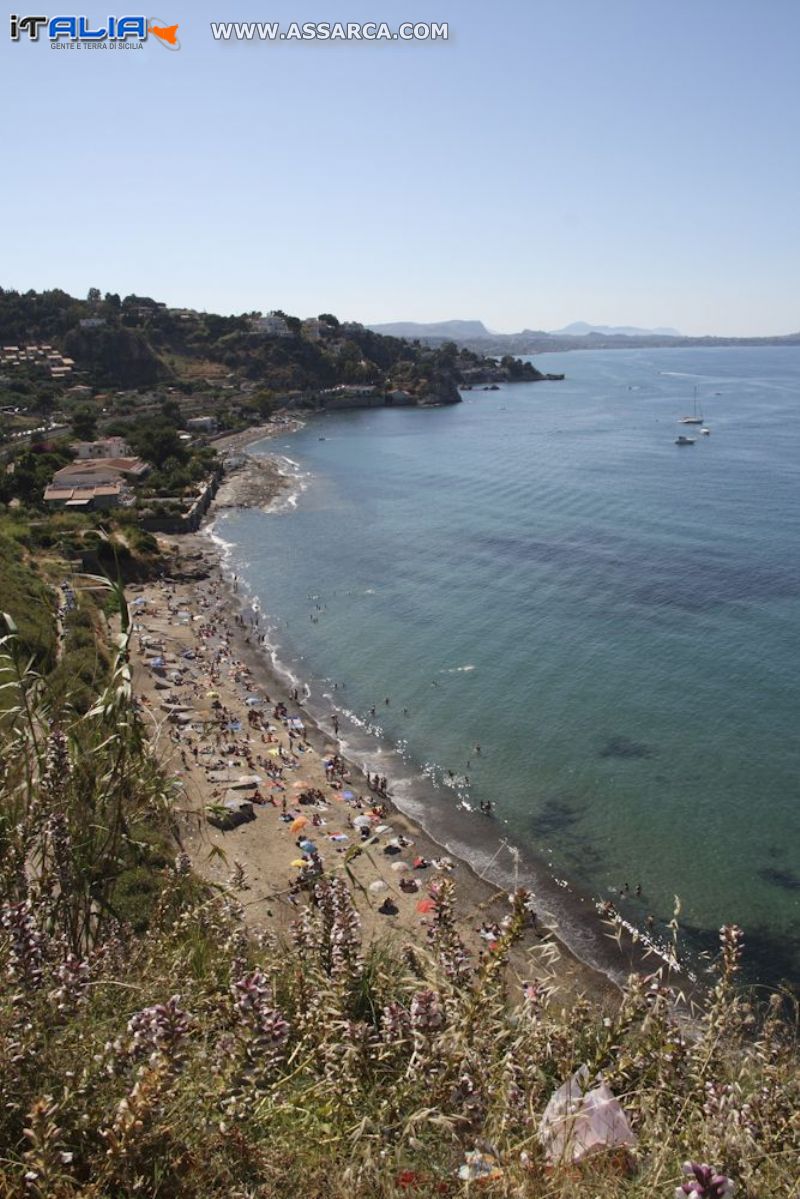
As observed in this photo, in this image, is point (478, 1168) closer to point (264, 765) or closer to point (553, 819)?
point (553, 819)

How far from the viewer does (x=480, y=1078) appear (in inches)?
123

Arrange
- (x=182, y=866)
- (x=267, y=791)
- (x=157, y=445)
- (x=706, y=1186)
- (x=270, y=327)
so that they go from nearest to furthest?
1. (x=706, y=1186)
2. (x=182, y=866)
3. (x=267, y=791)
4. (x=157, y=445)
5. (x=270, y=327)

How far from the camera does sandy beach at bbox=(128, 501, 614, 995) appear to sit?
16.0m

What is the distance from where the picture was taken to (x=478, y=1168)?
2.86 meters

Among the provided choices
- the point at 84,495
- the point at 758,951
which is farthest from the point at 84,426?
the point at 758,951

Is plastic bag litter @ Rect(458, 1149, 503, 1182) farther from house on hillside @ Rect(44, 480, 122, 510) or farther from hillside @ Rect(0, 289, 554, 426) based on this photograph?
hillside @ Rect(0, 289, 554, 426)

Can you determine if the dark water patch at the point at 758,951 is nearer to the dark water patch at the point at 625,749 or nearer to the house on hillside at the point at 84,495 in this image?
the dark water patch at the point at 625,749

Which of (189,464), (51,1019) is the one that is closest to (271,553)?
(189,464)

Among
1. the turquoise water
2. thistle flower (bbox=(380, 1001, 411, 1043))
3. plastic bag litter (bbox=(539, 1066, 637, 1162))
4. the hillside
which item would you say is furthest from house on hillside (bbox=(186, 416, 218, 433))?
plastic bag litter (bbox=(539, 1066, 637, 1162))

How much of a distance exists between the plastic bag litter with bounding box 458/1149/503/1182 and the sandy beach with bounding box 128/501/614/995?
24.0ft

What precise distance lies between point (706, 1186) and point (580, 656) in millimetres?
27335

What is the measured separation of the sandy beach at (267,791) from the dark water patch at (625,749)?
6.25 m

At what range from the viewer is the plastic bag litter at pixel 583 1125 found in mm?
2904

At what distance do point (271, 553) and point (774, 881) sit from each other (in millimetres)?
32055
